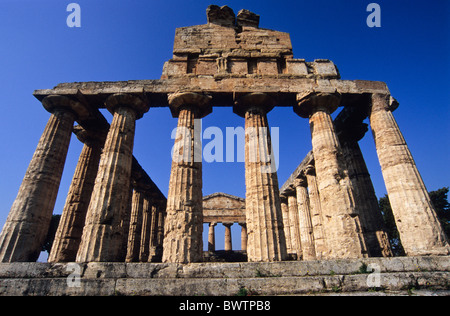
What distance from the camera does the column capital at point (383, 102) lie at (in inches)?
436

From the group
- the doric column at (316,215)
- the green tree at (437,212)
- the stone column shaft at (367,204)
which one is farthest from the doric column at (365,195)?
the green tree at (437,212)

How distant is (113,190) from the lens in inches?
354

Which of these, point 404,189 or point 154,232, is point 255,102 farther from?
point 154,232

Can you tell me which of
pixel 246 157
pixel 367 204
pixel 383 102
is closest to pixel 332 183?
pixel 246 157

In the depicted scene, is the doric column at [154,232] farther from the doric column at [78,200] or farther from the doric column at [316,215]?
the doric column at [316,215]

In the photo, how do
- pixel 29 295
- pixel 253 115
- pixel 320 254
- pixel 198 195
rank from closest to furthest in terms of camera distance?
pixel 29 295, pixel 198 195, pixel 253 115, pixel 320 254

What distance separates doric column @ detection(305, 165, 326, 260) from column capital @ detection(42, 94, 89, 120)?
13.2 metres

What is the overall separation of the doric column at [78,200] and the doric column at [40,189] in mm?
1619

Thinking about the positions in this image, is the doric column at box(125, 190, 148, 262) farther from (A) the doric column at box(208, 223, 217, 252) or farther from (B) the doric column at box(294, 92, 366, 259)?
(B) the doric column at box(294, 92, 366, 259)

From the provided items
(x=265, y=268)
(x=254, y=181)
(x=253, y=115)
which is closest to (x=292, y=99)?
(x=253, y=115)

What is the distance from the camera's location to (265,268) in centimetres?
703

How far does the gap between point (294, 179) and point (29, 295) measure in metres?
16.0

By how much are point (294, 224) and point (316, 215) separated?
14.0 ft
